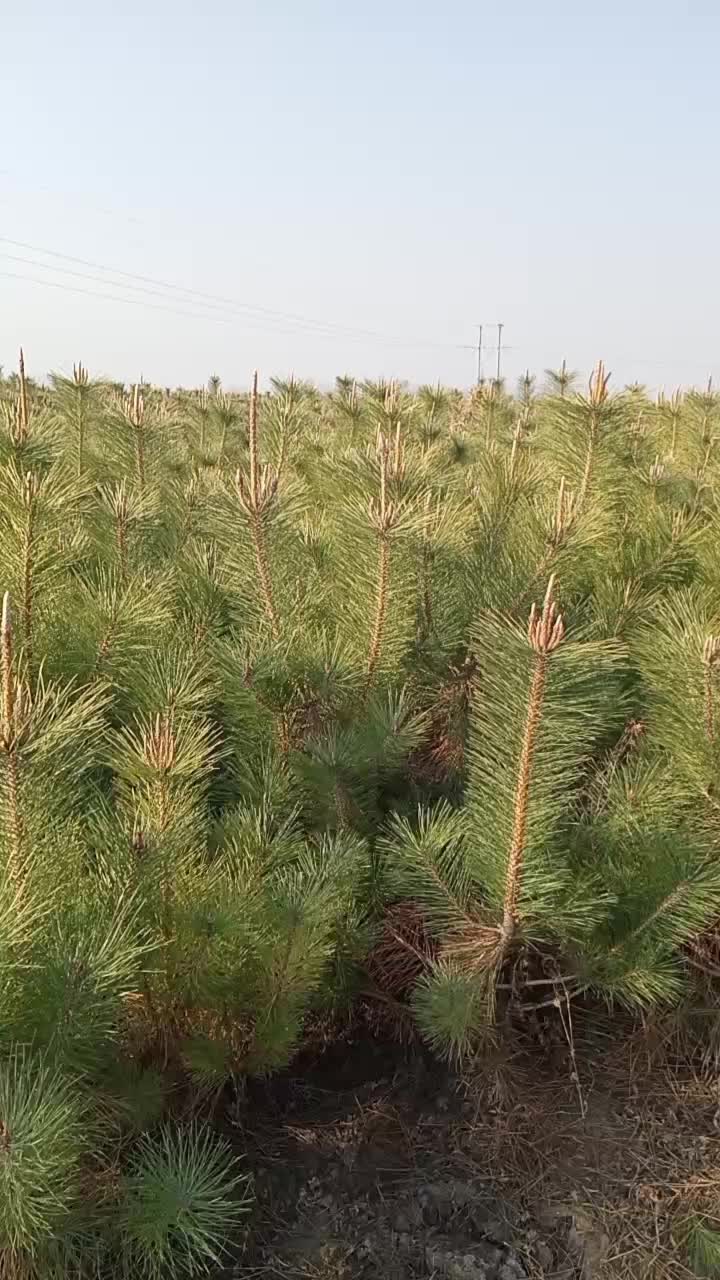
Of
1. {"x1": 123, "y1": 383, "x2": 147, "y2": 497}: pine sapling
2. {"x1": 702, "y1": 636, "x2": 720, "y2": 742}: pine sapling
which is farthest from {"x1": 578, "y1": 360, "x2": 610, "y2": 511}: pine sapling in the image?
Result: {"x1": 123, "y1": 383, "x2": 147, "y2": 497}: pine sapling

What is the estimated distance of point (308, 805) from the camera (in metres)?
1.36

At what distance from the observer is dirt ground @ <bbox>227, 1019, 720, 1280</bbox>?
111 centimetres

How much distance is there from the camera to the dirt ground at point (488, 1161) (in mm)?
1107

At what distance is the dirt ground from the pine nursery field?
4 centimetres

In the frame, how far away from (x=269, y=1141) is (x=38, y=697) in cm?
78

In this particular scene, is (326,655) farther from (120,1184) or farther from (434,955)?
(120,1184)

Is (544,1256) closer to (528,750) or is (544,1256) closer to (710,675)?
(528,750)

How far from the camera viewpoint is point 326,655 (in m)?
1.36

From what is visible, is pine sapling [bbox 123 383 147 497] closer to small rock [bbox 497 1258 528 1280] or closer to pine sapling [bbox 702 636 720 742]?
pine sapling [bbox 702 636 720 742]

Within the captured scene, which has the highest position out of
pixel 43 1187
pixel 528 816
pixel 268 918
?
pixel 528 816

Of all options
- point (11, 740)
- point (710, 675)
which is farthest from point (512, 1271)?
point (11, 740)

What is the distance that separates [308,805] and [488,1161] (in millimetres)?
578

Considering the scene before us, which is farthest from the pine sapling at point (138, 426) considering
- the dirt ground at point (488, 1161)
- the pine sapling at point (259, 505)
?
the dirt ground at point (488, 1161)

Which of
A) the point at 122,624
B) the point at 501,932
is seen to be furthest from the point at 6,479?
the point at 501,932
